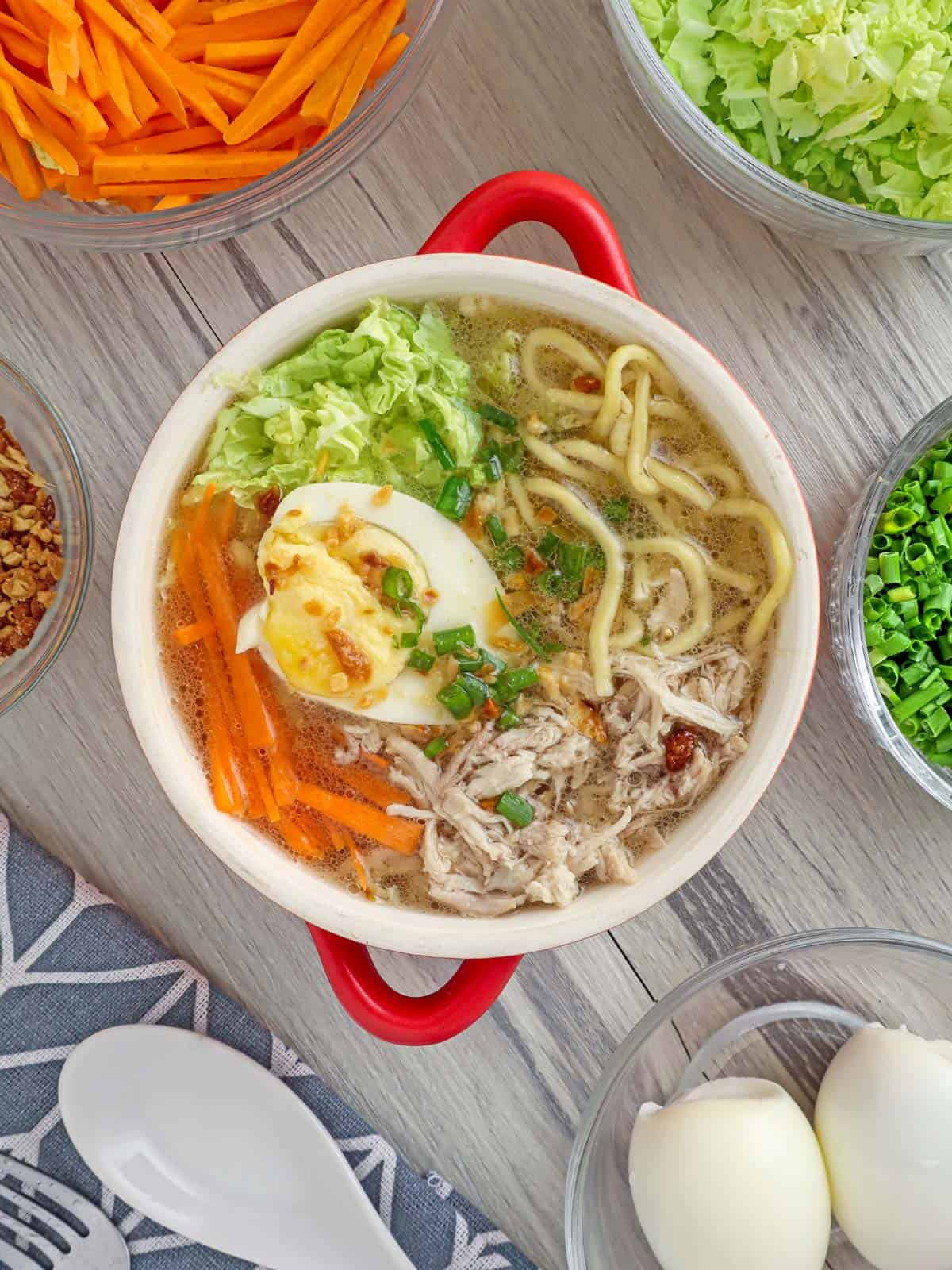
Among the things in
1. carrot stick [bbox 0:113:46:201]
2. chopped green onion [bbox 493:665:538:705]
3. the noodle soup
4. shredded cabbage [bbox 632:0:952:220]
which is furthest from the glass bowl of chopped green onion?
carrot stick [bbox 0:113:46:201]

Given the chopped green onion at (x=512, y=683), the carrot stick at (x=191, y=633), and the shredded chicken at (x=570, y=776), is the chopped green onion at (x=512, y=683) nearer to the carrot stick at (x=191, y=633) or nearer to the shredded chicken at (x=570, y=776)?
the shredded chicken at (x=570, y=776)

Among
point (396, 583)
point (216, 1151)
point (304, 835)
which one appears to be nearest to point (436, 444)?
point (396, 583)

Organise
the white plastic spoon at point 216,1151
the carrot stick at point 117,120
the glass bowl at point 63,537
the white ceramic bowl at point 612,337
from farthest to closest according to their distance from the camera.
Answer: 1. the white plastic spoon at point 216,1151
2. the glass bowl at point 63,537
3. the carrot stick at point 117,120
4. the white ceramic bowl at point 612,337

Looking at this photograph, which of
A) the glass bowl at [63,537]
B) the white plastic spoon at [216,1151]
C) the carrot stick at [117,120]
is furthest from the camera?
the white plastic spoon at [216,1151]

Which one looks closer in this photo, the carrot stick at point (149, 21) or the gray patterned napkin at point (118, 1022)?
the carrot stick at point (149, 21)

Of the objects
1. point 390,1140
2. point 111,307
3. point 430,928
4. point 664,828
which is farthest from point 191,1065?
point 111,307

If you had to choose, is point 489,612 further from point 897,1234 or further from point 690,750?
point 897,1234

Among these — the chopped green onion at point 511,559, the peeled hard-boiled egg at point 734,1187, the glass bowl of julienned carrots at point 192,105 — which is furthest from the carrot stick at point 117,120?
the peeled hard-boiled egg at point 734,1187
